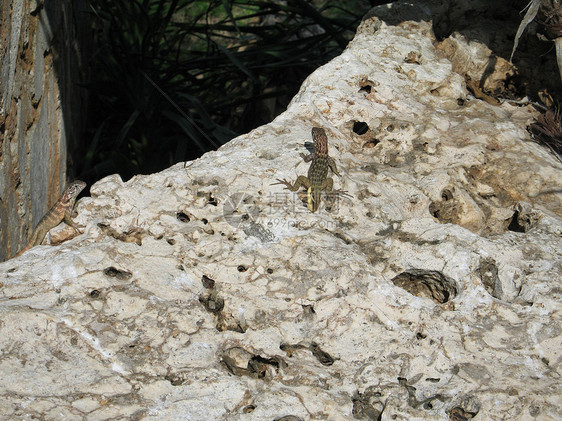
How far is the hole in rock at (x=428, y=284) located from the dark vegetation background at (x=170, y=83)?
3113mm

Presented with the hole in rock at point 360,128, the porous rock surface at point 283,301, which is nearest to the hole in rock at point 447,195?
the porous rock surface at point 283,301

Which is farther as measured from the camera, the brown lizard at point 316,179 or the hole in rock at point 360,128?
the hole in rock at point 360,128

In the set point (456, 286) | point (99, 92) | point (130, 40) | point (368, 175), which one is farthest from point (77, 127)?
point (456, 286)

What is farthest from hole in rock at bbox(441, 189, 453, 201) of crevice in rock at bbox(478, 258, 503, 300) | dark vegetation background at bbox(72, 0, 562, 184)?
dark vegetation background at bbox(72, 0, 562, 184)

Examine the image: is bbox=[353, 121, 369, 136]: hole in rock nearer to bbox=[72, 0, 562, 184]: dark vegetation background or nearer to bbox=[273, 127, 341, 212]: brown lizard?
bbox=[273, 127, 341, 212]: brown lizard

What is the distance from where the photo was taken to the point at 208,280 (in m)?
2.80

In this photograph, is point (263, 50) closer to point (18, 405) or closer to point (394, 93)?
point (394, 93)

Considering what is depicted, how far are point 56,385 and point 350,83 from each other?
2487 millimetres

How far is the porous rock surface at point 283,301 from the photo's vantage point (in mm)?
2445

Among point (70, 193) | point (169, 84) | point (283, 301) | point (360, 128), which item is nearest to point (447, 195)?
point (360, 128)

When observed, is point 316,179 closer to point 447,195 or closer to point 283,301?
point 283,301

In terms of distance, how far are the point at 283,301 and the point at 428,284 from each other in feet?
2.47

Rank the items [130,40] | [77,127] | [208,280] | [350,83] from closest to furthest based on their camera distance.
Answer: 1. [208,280]
2. [350,83]
3. [77,127]
4. [130,40]

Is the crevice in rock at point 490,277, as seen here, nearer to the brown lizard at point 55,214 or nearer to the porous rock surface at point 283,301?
the porous rock surface at point 283,301
